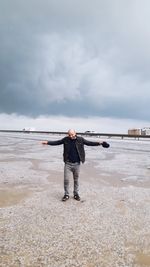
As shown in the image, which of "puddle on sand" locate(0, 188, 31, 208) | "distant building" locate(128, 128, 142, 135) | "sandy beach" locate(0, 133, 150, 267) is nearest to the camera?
"sandy beach" locate(0, 133, 150, 267)

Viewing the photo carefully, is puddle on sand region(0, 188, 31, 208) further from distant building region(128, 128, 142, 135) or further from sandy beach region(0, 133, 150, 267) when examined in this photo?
distant building region(128, 128, 142, 135)

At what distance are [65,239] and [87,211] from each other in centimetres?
169

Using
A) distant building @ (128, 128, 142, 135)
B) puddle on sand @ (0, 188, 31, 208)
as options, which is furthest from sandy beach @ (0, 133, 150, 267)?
distant building @ (128, 128, 142, 135)

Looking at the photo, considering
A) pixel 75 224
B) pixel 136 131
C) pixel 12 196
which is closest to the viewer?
pixel 75 224

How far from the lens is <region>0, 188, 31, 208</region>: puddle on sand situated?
7.14 meters

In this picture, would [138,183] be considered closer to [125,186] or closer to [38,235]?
[125,186]

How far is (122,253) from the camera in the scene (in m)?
4.42

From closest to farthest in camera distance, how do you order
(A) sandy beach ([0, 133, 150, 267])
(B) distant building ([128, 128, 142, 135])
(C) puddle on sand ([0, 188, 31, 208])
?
(A) sandy beach ([0, 133, 150, 267]) → (C) puddle on sand ([0, 188, 31, 208]) → (B) distant building ([128, 128, 142, 135])

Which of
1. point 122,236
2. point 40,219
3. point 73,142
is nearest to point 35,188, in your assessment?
point 73,142

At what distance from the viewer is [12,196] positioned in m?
7.86

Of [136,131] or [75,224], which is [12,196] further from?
[136,131]

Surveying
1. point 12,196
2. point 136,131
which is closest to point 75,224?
point 12,196

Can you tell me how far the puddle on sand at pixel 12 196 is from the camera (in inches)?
281

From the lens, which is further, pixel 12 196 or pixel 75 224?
pixel 12 196
